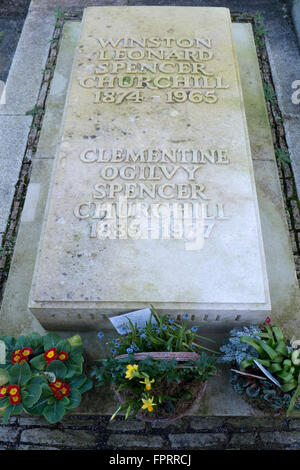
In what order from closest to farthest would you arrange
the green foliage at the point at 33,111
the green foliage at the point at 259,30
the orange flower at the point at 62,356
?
the orange flower at the point at 62,356
the green foliage at the point at 33,111
the green foliage at the point at 259,30

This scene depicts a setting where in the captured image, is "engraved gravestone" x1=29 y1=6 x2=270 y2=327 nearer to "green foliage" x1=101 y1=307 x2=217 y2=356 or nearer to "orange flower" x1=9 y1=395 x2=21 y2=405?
"green foliage" x1=101 y1=307 x2=217 y2=356

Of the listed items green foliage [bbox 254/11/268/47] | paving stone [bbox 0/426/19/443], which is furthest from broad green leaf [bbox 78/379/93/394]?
green foliage [bbox 254/11/268/47]

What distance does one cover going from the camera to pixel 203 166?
10.5ft

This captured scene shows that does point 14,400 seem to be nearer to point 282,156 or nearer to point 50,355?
point 50,355

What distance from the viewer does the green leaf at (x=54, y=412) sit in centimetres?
244

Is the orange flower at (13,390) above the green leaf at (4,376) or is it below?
below

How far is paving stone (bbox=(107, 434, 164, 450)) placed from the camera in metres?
2.72

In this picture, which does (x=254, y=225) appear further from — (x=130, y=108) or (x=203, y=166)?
(x=130, y=108)

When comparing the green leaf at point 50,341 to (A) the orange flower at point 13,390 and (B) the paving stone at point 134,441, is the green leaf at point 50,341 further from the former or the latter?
(B) the paving stone at point 134,441

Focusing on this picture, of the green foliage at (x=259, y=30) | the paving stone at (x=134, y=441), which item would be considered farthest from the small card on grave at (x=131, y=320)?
the green foliage at (x=259, y=30)

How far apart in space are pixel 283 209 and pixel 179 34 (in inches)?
83.9

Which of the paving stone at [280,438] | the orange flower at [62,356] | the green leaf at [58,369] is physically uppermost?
the orange flower at [62,356]
